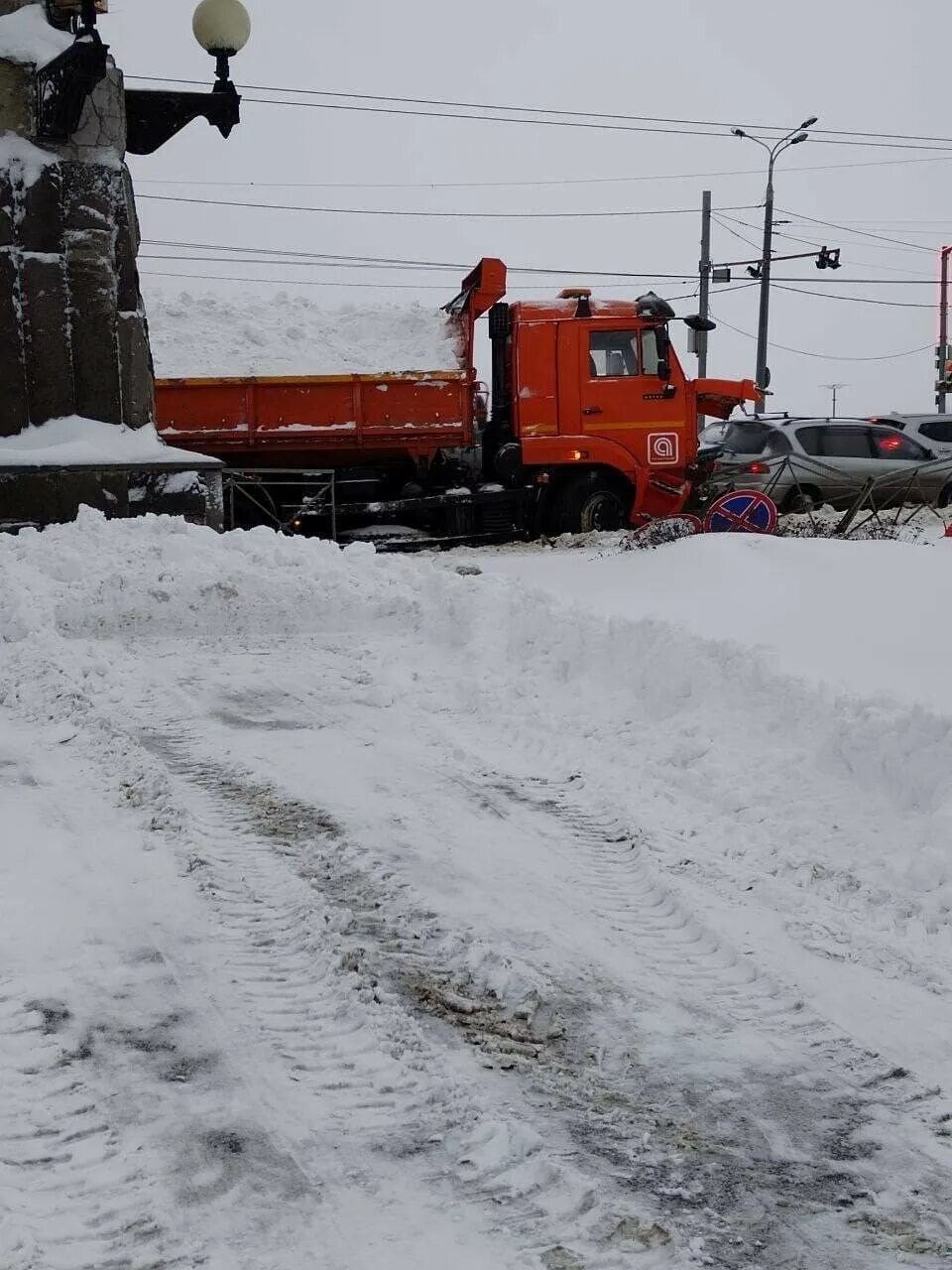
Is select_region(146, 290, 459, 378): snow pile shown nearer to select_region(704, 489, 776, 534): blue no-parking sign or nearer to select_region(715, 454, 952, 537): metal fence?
select_region(704, 489, 776, 534): blue no-parking sign

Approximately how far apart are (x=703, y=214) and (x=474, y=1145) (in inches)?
1485

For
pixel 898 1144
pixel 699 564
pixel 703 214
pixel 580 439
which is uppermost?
pixel 703 214

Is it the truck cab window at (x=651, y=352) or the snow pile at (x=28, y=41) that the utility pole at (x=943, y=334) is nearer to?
the truck cab window at (x=651, y=352)

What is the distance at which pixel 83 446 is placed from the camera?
12.2m

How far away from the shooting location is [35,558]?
9727 millimetres

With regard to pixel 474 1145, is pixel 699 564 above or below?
above

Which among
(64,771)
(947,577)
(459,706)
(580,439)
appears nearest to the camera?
(64,771)

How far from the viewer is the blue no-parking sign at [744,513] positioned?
1323 cm

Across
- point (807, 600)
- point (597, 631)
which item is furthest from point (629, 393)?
point (597, 631)

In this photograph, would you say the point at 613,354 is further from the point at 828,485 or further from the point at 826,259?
the point at 826,259

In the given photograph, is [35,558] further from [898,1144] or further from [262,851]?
[898,1144]

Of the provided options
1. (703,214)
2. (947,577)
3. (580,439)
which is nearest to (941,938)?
(947,577)

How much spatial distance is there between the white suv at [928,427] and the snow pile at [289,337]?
9.71 m

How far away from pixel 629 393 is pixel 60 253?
7.04 meters
